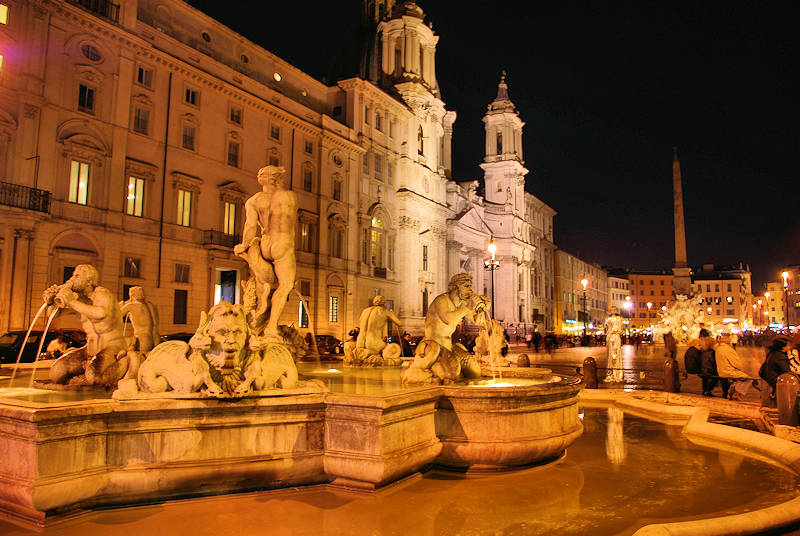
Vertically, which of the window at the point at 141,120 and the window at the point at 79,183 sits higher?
the window at the point at 141,120

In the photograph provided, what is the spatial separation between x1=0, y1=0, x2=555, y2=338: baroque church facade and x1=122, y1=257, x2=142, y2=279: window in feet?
0.19

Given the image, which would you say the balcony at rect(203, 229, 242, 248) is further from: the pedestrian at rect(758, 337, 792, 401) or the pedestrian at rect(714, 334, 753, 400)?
the pedestrian at rect(758, 337, 792, 401)

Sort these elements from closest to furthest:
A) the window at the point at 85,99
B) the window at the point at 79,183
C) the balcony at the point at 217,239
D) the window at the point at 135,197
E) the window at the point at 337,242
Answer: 1. the window at the point at 79,183
2. the window at the point at 85,99
3. the window at the point at 135,197
4. the balcony at the point at 217,239
5. the window at the point at 337,242

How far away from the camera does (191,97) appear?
28.2 meters

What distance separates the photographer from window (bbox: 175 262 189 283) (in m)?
27.0

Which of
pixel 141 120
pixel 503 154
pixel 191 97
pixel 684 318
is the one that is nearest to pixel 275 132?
pixel 191 97

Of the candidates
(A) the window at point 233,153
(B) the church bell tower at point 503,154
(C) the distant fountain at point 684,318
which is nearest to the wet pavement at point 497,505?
(A) the window at point 233,153

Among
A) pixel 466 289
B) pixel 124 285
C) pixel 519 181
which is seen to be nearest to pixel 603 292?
pixel 519 181

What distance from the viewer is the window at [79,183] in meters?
22.8

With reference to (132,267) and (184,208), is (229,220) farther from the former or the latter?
(132,267)

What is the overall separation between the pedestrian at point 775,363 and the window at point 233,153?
2614cm

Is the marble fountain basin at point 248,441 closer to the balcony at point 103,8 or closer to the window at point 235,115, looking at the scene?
the balcony at point 103,8

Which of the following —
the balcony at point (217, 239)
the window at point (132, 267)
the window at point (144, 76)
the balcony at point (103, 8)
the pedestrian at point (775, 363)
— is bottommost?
the pedestrian at point (775, 363)

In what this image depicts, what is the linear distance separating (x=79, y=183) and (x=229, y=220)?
805 centimetres
